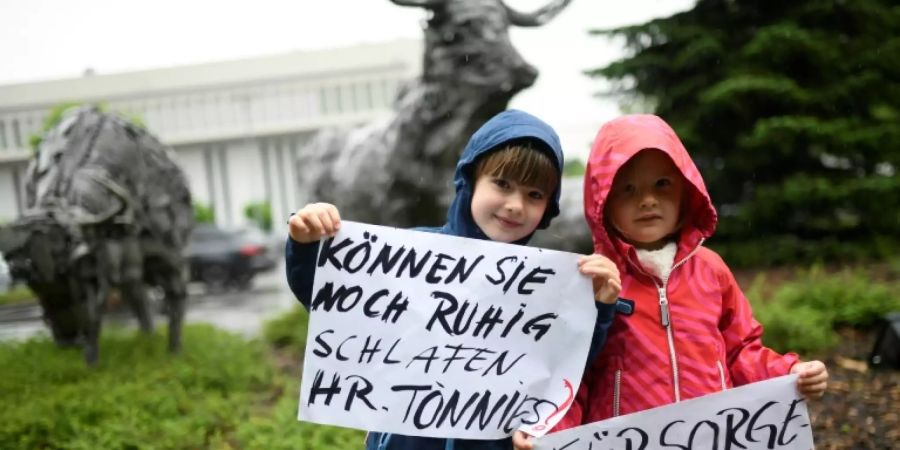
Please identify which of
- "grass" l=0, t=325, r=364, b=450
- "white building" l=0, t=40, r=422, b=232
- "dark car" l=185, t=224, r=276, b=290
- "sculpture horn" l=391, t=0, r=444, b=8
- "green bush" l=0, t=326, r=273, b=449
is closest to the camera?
"grass" l=0, t=325, r=364, b=450

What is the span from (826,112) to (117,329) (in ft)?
30.8

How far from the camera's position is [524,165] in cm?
178

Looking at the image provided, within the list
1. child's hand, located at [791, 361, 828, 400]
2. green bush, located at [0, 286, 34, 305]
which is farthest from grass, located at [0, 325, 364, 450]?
green bush, located at [0, 286, 34, 305]

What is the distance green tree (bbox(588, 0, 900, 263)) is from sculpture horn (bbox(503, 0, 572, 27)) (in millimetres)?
4026

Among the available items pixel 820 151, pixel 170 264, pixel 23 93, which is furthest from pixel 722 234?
pixel 23 93

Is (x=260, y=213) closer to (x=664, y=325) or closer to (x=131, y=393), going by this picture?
(x=131, y=393)

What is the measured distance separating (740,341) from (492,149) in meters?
0.86

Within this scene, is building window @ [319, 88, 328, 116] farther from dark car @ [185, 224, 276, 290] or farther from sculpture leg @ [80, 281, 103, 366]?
sculpture leg @ [80, 281, 103, 366]

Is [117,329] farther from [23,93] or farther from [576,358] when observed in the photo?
[576,358]

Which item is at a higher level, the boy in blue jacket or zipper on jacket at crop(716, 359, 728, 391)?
the boy in blue jacket

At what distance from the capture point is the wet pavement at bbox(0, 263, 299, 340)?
30.9ft

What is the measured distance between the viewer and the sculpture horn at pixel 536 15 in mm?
5631

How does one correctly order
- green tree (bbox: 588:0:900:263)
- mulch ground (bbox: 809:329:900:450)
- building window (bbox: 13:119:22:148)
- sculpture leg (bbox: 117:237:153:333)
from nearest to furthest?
mulch ground (bbox: 809:329:900:450), sculpture leg (bbox: 117:237:153:333), green tree (bbox: 588:0:900:263), building window (bbox: 13:119:22:148)

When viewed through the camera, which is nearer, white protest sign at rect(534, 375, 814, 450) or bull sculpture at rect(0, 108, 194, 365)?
white protest sign at rect(534, 375, 814, 450)
